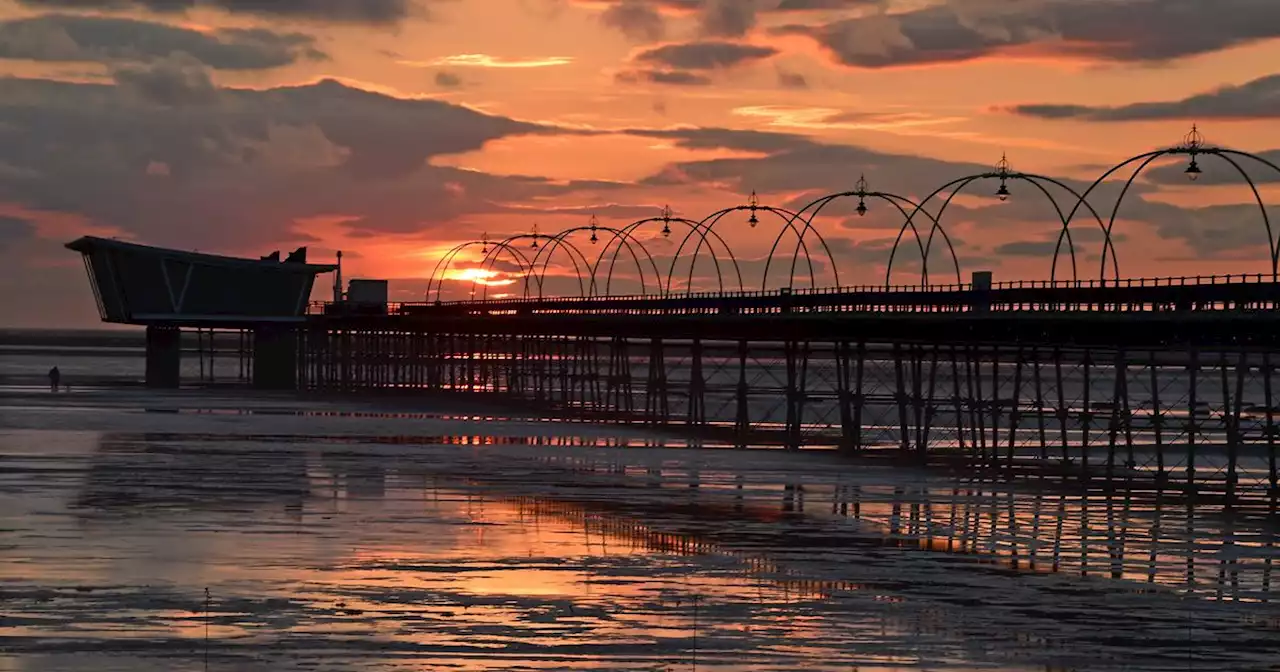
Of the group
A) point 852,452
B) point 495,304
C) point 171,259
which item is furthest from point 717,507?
point 495,304

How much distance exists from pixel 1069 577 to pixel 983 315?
4138cm

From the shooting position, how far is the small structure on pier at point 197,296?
439 ft

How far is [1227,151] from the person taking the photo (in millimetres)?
56562

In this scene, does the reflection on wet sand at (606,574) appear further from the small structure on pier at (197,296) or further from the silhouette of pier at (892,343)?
the small structure on pier at (197,296)

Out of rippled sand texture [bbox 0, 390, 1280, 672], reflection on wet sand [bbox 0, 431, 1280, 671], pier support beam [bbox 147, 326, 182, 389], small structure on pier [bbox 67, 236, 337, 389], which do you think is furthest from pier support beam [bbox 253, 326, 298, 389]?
reflection on wet sand [bbox 0, 431, 1280, 671]

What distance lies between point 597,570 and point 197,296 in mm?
110991

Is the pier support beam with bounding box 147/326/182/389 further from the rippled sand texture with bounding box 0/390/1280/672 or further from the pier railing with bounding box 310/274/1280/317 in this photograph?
the rippled sand texture with bounding box 0/390/1280/672

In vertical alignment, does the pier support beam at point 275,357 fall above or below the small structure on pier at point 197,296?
below

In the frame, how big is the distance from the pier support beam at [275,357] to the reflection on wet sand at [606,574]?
94989 millimetres

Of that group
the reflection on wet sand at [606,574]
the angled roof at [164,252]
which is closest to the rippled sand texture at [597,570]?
the reflection on wet sand at [606,574]

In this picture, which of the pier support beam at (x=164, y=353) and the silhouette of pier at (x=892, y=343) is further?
the pier support beam at (x=164, y=353)

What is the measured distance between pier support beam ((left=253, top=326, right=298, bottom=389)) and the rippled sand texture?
90.2m

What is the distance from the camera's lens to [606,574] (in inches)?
1193

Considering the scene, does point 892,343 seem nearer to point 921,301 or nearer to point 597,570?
point 921,301
